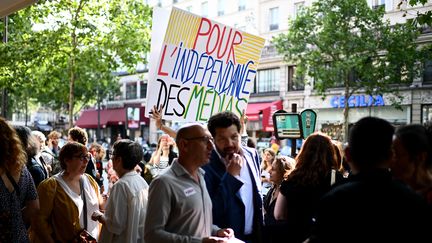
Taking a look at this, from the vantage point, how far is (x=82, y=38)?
49.6 ft

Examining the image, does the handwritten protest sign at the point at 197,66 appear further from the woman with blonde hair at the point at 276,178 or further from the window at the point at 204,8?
the window at the point at 204,8

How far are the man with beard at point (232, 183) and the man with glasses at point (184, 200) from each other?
363mm

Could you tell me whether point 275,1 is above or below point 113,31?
above

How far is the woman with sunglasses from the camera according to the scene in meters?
4.22

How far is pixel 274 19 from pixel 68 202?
3285 centimetres

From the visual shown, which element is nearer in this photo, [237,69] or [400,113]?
[237,69]

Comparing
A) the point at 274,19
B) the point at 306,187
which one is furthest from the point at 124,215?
the point at 274,19

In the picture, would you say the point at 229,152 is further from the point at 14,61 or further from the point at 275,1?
the point at 275,1

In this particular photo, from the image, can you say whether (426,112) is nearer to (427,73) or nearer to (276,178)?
(427,73)

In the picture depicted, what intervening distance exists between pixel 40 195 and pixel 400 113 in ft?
93.7

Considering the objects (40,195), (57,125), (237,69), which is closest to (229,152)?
(40,195)

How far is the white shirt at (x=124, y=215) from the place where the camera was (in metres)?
4.06

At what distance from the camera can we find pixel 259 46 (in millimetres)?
6629

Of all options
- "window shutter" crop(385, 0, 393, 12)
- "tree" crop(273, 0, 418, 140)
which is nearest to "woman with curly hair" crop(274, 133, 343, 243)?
"tree" crop(273, 0, 418, 140)
